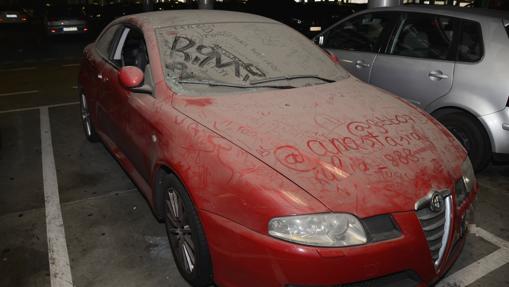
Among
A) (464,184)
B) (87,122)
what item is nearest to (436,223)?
(464,184)

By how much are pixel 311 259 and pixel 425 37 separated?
→ 3.37 m

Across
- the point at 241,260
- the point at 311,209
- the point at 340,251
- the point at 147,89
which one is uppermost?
the point at 147,89

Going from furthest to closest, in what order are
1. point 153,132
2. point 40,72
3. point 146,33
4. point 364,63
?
point 40,72 < point 364,63 < point 146,33 < point 153,132

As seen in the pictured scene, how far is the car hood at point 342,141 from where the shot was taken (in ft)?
7.02

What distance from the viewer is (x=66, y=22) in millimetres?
15383

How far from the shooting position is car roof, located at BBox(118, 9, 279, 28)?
3.51 metres

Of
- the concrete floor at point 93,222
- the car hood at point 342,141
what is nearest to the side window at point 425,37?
the concrete floor at point 93,222

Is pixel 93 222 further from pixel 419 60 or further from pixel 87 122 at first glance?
pixel 419 60

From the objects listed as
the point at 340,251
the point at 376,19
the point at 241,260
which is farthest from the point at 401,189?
the point at 376,19

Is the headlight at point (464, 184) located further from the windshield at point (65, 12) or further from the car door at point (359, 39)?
the windshield at point (65, 12)

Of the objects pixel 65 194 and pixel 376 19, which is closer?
pixel 65 194

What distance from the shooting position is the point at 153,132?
2.89m

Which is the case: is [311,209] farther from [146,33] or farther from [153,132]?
[146,33]

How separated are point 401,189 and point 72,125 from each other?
16.5 feet
